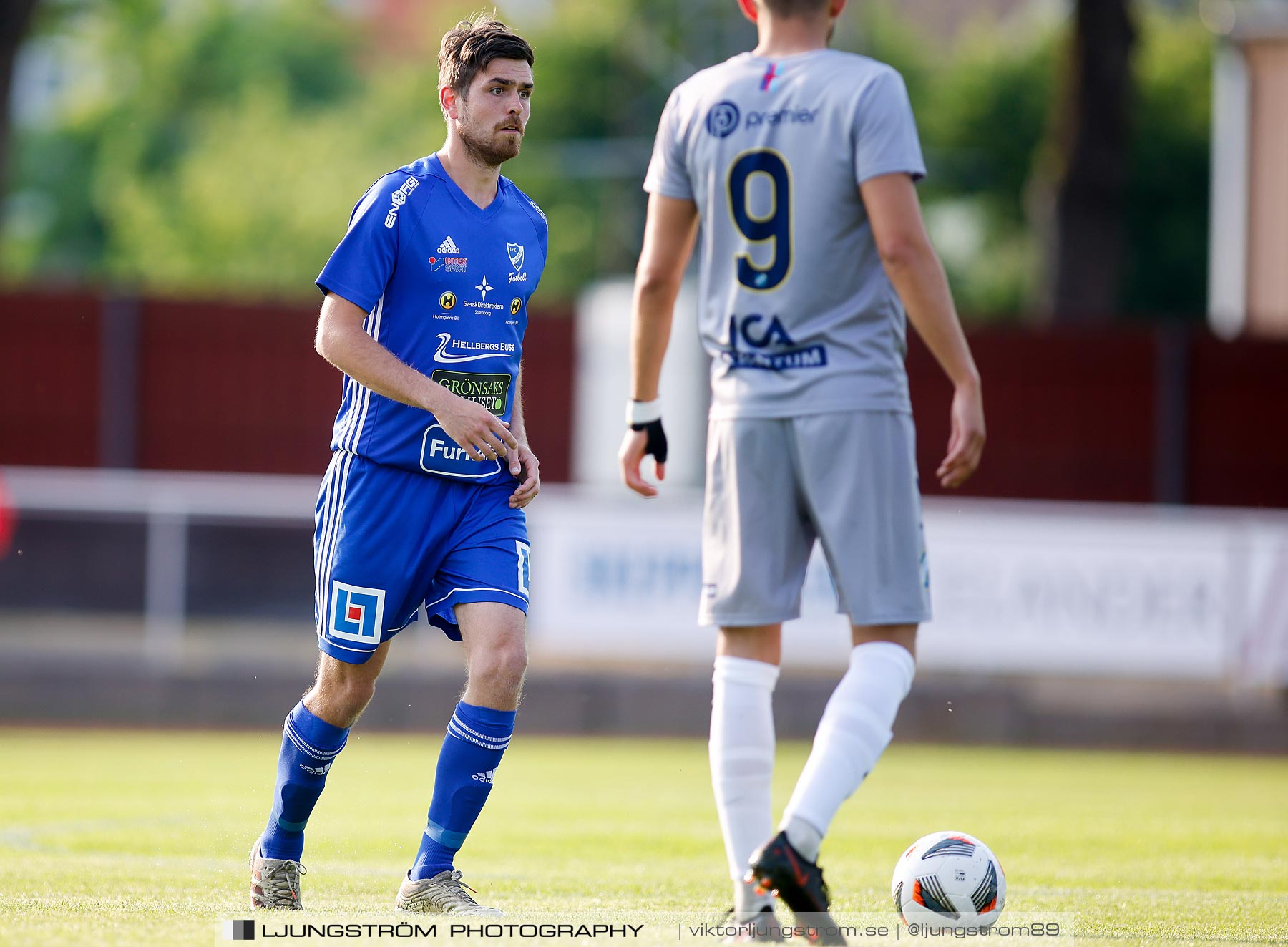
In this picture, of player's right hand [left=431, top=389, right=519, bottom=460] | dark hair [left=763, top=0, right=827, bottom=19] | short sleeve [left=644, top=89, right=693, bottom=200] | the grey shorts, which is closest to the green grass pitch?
the grey shorts

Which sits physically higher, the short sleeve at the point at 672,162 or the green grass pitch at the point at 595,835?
the short sleeve at the point at 672,162

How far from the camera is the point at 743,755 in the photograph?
4434mm

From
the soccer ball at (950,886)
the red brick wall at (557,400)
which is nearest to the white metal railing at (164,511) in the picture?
the red brick wall at (557,400)

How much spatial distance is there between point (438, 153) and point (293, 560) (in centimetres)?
881

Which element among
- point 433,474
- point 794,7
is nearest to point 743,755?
point 433,474

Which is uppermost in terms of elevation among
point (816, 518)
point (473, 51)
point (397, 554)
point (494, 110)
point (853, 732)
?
point (473, 51)

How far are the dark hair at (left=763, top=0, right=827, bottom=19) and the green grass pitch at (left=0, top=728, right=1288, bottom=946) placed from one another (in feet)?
7.36

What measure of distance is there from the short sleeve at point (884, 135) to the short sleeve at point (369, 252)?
1314 mm

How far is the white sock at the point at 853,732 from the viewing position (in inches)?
166

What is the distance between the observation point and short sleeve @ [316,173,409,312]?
487cm

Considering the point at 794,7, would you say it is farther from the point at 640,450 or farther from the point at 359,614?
the point at 359,614

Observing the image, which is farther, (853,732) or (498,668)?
(498,668)

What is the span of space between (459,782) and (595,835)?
2523mm

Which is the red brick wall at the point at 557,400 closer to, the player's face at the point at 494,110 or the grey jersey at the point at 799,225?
the player's face at the point at 494,110
